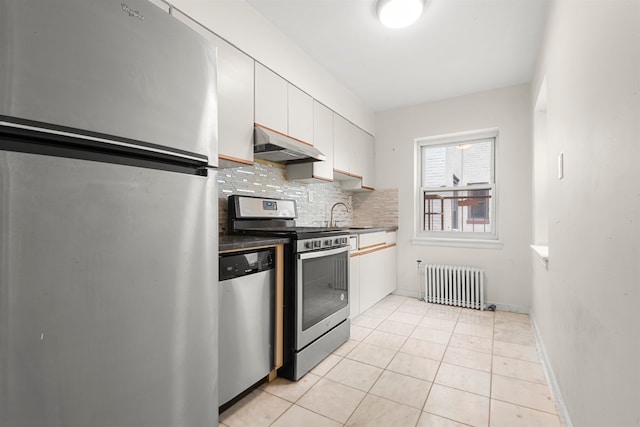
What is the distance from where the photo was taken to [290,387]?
76.0 inches

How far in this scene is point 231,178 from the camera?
8.06ft

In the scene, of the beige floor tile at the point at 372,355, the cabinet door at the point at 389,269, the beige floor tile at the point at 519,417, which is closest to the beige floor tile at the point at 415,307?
the cabinet door at the point at 389,269

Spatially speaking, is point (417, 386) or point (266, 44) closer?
point (417, 386)

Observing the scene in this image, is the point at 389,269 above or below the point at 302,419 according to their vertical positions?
above

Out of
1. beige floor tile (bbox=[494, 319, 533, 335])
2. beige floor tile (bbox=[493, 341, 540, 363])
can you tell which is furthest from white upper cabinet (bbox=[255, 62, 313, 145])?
beige floor tile (bbox=[494, 319, 533, 335])

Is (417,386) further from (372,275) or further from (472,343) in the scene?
(372,275)

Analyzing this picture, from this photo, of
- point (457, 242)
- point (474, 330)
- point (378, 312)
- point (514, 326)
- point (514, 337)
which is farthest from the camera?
point (457, 242)

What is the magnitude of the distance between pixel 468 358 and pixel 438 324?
722mm

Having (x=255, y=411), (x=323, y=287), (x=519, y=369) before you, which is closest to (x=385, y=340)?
(x=323, y=287)

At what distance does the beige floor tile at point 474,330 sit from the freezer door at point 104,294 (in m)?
2.39

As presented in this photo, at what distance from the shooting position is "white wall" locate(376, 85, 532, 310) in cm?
348

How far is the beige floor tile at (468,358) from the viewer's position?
2.21 meters

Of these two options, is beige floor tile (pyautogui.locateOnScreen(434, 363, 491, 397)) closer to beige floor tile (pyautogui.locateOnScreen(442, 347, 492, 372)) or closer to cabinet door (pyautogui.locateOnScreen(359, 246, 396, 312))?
beige floor tile (pyautogui.locateOnScreen(442, 347, 492, 372))

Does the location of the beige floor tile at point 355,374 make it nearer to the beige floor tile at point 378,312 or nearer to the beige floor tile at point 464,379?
the beige floor tile at point 464,379
